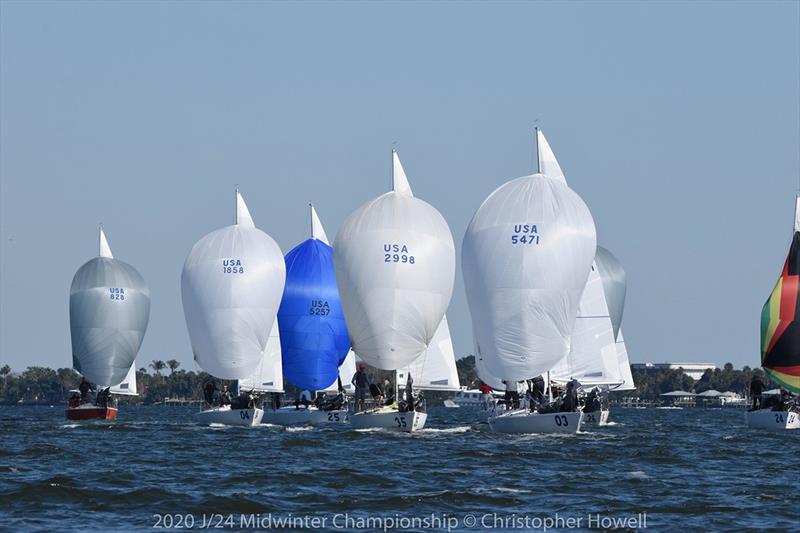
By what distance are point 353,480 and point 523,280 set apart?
16.9m

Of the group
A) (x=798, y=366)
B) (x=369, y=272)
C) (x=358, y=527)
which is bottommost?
(x=358, y=527)

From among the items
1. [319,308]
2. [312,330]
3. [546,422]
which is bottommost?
[546,422]

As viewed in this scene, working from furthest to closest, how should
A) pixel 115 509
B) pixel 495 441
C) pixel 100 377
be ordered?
pixel 100 377 → pixel 495 441 → pixel 115 509

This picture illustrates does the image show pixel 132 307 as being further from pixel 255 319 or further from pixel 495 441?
pixel 495 441

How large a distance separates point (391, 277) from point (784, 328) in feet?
58.1

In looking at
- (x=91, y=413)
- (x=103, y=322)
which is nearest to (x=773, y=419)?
(x=91, y=413)

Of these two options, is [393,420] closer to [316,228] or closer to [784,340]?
[784,340]

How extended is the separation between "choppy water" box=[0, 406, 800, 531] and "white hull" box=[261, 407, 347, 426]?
16.6 m

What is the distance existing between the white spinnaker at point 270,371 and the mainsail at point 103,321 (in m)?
12.1

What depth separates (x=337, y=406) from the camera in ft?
225

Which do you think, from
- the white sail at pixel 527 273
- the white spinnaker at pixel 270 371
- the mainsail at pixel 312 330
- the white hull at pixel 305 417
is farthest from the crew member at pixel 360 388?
the mainsail at pixel 312 330

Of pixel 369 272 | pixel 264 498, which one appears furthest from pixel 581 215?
pixel 264 498

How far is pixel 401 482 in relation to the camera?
33156 millimetres

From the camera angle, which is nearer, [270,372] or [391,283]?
[391,283]
